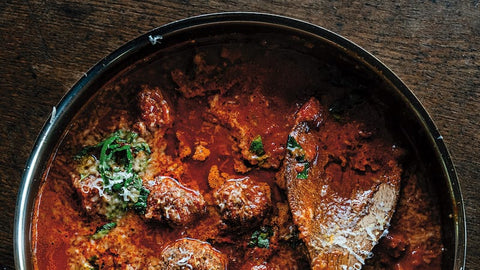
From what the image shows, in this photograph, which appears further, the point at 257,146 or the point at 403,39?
the point at 403,39

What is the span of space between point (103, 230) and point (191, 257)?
537 mm

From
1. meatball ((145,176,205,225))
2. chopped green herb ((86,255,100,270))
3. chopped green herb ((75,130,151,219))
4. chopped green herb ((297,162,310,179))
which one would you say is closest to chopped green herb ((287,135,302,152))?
chopped green herb ((297,162,310,179))

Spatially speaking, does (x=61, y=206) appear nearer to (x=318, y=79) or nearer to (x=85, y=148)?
(x=85, y=148)

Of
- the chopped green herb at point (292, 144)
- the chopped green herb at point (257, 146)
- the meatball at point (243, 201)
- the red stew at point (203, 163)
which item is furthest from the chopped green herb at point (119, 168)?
the chopped green herb at point (292, 144)

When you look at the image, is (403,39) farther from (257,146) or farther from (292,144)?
(257,146)

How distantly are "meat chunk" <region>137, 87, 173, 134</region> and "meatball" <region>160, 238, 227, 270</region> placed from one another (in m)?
0.68

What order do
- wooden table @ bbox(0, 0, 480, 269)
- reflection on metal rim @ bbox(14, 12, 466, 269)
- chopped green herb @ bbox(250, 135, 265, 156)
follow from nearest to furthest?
1. reflection on metal rim @ bbox(14, 12, 466, 269)
2. chopped green herb @ bbox(250, 135, 265, 156)
3. wooden table @ bbox(0, 0, 480, 269)

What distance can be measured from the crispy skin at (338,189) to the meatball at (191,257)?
496 mm

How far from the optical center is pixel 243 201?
2479 millimetres

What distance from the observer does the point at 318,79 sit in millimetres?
2568

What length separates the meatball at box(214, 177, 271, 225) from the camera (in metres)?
2.48

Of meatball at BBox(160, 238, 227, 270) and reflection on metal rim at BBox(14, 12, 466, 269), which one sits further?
meatball at BBox(160, 238, 227, 270)

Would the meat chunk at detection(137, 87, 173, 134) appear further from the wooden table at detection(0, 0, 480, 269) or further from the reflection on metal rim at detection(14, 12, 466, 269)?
the wooden table at detection(0, 0, 480, 269)

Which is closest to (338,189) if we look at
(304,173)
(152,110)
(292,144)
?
(304,173)
